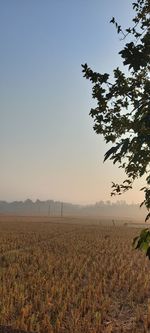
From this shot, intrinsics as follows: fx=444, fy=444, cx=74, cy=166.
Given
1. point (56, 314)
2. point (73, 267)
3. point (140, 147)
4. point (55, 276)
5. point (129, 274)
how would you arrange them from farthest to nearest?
point (73, 267) → point (129, 274) → point (55, 276) → point (56, 314) → point (140, 147)

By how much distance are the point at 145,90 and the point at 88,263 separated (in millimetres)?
17340

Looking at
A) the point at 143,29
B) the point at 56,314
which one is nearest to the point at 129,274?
the point at 56,314

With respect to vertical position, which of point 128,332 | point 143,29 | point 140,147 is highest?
point 143,29

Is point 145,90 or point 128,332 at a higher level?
point 145,90

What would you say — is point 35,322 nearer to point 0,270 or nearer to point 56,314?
point 56,314

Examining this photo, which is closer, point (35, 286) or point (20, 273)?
point (35, 286)

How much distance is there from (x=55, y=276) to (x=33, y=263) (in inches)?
160

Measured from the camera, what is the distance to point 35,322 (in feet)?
33.2

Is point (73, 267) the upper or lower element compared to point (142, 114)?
lower

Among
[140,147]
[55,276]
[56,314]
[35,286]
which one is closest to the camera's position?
[140,147]

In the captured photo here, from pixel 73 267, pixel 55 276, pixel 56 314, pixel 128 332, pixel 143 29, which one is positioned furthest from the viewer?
pixel 73 267

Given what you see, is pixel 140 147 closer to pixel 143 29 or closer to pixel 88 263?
pixel 143 29

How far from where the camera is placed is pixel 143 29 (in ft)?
16.7

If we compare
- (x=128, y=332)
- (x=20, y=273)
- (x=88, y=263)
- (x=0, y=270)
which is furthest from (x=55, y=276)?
(x=128, y=332)
